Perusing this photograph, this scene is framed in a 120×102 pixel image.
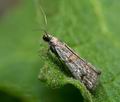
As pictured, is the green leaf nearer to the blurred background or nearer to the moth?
the blurred background

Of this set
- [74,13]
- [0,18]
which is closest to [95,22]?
[74,13]

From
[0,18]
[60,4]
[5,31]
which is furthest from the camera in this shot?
[0,18]

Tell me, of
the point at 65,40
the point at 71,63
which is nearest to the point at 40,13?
the point at 65,40

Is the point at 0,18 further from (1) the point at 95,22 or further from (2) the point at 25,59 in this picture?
(1) the point at 95,22

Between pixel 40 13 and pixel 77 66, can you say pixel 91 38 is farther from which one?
pixel 77 66

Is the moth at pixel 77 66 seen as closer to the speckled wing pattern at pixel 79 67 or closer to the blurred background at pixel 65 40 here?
the speckled wing pattern at pixel 79 67

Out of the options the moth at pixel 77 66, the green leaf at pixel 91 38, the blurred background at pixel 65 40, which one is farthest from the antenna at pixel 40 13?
the moth at pixel 77 66

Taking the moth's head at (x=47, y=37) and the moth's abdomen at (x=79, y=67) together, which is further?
the moth's head at (x=47, y=37)
